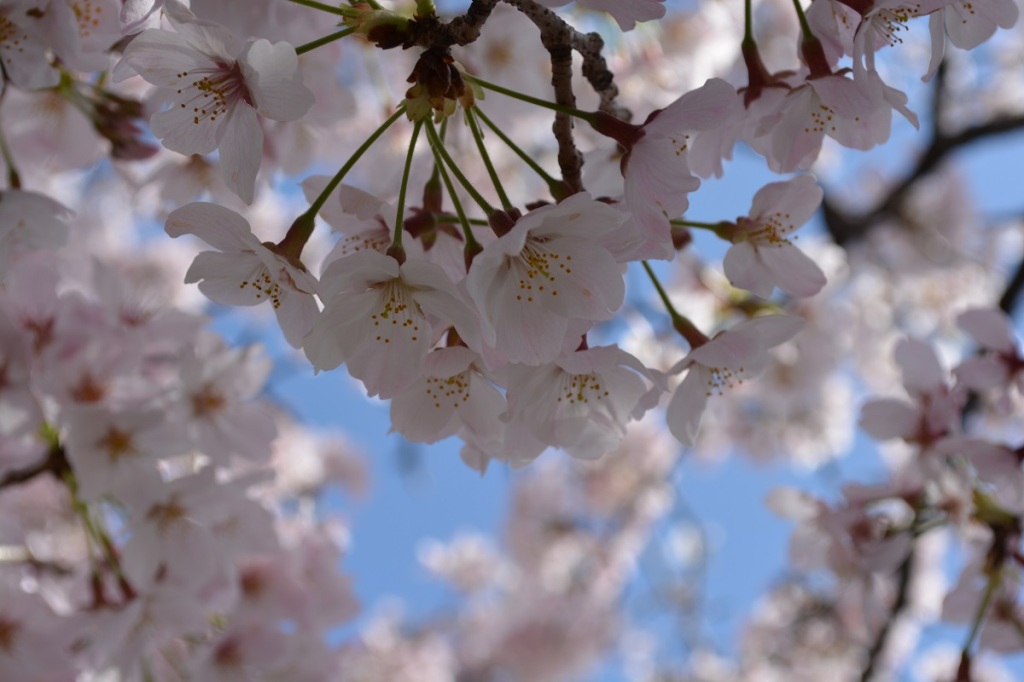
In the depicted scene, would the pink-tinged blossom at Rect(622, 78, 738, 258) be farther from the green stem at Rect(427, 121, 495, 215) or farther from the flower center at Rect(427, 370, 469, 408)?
the flower center at Rect(427, 370, 469, 408)

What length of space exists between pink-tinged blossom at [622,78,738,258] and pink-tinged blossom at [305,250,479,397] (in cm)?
20

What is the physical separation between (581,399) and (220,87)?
0.51m

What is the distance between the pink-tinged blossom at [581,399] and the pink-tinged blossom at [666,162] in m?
0.14

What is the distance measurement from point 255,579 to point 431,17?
55.8 inches

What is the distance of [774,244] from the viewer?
3.74 feet

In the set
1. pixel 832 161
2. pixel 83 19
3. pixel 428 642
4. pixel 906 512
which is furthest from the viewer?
pixel 428 642

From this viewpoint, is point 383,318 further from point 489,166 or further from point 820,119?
point 820,119

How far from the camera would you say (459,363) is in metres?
0.94

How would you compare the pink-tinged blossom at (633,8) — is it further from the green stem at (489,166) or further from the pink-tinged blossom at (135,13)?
the pink-tinged blossom at (135,13)

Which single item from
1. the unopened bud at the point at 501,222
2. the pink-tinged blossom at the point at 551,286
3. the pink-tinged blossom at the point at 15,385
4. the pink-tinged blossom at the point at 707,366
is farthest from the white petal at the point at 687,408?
the pink-tinged blossom at the point at 15,385

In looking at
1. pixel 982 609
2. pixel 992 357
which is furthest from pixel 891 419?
pixel 982 609

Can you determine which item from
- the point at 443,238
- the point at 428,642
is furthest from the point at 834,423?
the point at 428,642

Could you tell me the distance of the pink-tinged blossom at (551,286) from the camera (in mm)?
884

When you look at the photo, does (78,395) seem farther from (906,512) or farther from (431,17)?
(906,512)
